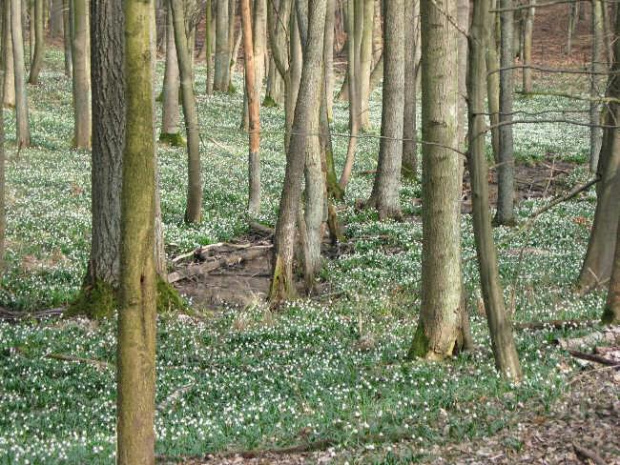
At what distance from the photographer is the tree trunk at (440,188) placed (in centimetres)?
798

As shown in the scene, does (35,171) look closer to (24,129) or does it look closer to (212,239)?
(24,129)

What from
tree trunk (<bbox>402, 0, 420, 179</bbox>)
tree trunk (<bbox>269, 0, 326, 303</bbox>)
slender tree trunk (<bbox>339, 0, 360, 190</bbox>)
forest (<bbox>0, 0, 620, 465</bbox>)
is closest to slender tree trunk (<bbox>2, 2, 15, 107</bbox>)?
forest (<bbox>0, 0, 620, 465</bbox>)

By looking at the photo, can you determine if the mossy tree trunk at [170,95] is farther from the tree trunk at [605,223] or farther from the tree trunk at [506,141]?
the tree trunk at [605,223]

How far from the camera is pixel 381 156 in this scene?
2030cm

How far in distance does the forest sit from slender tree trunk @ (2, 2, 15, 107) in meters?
2.28

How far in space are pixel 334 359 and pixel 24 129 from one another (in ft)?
63.3

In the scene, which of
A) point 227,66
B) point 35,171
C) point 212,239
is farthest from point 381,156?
point 227,66

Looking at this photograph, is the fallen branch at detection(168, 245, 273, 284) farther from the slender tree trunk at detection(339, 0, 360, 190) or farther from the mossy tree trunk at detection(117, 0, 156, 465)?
the mossy tree trunk at detection(117, 0, 156, 465)

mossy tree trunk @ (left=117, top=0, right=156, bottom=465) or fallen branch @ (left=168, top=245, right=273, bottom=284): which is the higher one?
mossy tree trunk @ (left=117, top=0, right=156, bottom=465)

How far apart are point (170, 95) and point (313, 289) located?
14.0 metres

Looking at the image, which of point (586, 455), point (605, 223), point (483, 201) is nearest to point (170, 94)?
point (605, 223)

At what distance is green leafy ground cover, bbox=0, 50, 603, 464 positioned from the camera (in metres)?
6.78

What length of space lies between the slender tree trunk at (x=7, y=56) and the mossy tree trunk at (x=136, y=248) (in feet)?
70.2

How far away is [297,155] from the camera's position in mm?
13383
